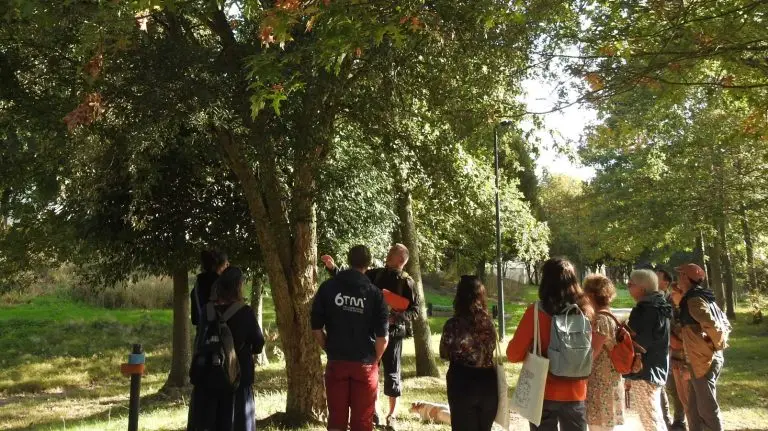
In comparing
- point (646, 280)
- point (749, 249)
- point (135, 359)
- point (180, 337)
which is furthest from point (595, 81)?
point (749, 249)

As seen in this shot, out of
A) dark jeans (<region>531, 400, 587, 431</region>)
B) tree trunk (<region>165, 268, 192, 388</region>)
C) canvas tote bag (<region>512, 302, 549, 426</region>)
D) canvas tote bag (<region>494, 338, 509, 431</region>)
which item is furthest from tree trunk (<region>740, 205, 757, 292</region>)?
canvas tote bag (<region>512, 302, 549, 426</region>)

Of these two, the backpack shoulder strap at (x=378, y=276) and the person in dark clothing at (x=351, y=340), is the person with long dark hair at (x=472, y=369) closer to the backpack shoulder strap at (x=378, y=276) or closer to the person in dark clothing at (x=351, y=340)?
the person in dark clothing at (x=351, y=340)

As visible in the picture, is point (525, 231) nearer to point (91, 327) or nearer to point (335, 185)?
point (335, 185)

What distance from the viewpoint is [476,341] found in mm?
5371

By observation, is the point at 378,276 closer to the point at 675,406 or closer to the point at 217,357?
the point at 217,357

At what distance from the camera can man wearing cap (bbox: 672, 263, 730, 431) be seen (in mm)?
6895

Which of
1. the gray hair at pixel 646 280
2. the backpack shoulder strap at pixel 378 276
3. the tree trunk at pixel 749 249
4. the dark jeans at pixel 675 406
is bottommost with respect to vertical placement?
the dark jeans at pixel 675 406

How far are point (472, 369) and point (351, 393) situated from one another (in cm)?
116

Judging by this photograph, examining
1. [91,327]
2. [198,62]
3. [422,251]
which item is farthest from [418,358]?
[91,327]

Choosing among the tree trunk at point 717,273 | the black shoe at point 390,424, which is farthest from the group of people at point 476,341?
the tree trunk at point 717,273

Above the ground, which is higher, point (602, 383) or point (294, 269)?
point (294, 269)

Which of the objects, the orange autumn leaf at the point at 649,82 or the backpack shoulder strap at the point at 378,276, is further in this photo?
the orange autumn leaf at the point at 649,82

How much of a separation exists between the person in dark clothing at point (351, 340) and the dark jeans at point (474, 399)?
838 mm

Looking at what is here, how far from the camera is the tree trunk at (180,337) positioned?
1573cm
